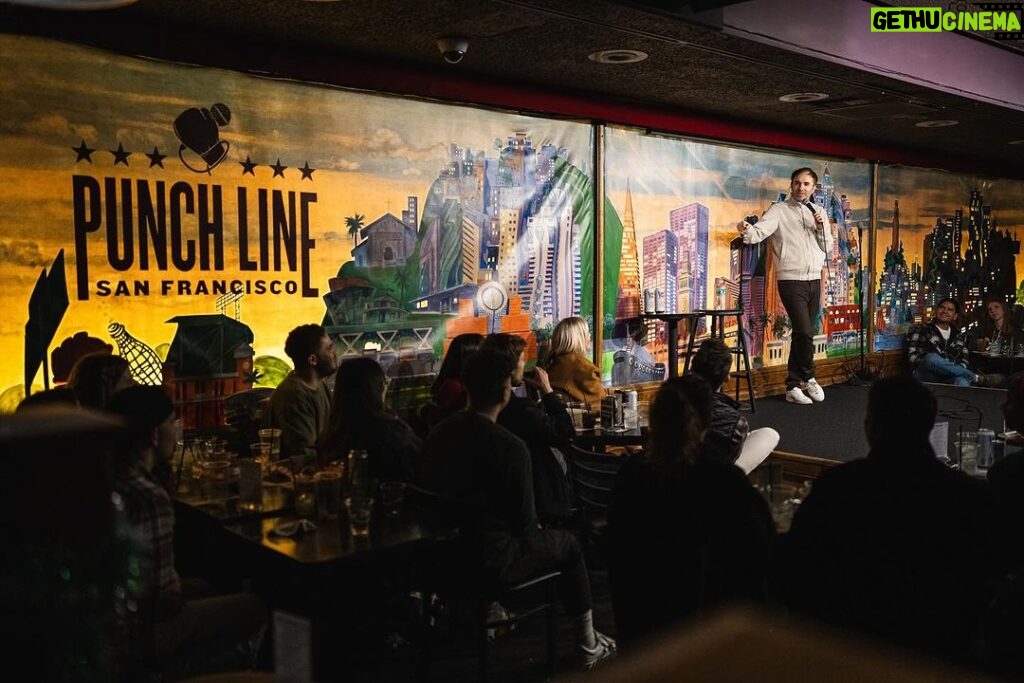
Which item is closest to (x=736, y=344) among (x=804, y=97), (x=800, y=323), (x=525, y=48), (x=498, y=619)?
(x=800, y=323)

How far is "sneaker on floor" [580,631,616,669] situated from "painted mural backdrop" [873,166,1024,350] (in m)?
6.87

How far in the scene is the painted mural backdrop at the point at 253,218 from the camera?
4.21m

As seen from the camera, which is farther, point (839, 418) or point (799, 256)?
point (799, 256)

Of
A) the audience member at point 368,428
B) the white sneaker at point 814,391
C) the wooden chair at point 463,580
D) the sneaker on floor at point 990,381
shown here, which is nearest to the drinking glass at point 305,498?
the wooden chair at point 463,580

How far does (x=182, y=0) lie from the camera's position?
4.15 meters

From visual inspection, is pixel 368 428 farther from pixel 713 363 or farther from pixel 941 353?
pixel 941 353

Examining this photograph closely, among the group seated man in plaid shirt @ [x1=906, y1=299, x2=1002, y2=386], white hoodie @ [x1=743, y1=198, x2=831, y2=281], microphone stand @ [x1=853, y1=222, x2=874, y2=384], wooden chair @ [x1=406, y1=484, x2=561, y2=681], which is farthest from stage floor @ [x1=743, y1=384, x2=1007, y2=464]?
wooden chair @ [x1=406, y1=484, x2=561, y2=681]

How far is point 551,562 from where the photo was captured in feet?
10.7

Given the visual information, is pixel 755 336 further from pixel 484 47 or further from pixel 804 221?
pixel 484 47

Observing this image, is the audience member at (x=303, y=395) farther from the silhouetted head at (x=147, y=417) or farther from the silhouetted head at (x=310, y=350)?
the silhouetted head at (x=147, y=417)

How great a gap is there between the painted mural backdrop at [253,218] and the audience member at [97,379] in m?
0.80

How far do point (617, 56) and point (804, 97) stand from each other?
6.64 feet

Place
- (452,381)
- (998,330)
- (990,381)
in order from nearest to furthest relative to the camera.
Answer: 1. (452,381)
2. (990,381)
3. (998,330)

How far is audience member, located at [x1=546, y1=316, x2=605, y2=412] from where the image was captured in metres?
5.12
